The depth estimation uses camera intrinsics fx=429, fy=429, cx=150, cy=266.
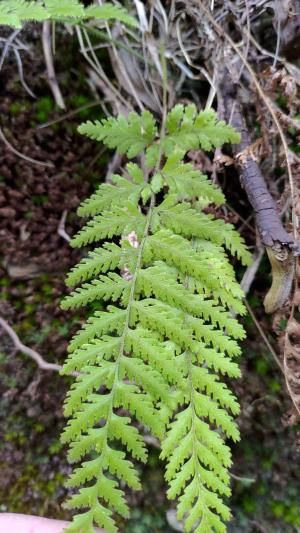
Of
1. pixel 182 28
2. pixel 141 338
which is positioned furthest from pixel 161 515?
pixel 182 28

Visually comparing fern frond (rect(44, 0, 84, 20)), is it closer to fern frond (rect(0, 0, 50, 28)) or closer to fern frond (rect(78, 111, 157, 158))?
fern frond (rect(0, 0, 50, 28))

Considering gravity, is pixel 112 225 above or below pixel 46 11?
below

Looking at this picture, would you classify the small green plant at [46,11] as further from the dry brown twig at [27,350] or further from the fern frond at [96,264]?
the dry brown twig at [27,350]

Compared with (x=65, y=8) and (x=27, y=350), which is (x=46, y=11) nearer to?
(x=65, y=8)

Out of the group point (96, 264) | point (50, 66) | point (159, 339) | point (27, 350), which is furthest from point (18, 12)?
point (27, 350)

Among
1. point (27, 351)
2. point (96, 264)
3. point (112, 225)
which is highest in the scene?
point (112, 225)

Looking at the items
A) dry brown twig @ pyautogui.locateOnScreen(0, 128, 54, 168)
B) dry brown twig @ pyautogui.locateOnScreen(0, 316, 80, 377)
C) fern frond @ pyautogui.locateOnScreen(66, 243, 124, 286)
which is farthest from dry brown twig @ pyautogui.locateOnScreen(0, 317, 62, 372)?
dry brown twig @ pyautogui.locateOnScreen(0, 128, 54, 168)

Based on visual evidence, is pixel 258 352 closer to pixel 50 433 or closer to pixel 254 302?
pixel 254 302

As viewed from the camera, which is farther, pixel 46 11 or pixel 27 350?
pixel 27 350

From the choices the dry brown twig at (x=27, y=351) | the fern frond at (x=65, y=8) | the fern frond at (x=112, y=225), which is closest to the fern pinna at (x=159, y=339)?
the fern frond at (x=112, y=225)
